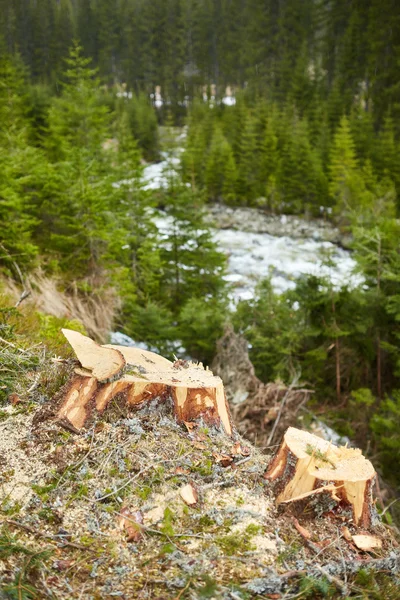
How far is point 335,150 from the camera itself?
2359cm

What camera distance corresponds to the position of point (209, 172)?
25688 millimetres

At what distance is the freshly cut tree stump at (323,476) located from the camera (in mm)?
2393

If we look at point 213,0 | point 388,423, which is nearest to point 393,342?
Answer: point 388,423

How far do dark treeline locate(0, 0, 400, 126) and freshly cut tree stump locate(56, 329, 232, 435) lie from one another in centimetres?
2648

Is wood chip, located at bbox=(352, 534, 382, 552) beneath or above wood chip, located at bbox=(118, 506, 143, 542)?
beneath

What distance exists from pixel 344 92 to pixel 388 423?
33.2m

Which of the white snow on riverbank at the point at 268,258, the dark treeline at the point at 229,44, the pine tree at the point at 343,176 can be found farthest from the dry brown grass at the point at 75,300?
the dark treeline at the point at 229,44

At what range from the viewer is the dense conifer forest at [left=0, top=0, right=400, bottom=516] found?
855cm

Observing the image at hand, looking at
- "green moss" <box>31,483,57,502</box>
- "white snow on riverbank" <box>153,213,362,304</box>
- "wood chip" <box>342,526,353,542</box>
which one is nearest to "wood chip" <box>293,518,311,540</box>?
"wood chip" <box>342,526,353,542</box>

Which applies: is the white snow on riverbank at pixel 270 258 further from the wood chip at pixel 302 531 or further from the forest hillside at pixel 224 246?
the wood chip at pixel 302 531

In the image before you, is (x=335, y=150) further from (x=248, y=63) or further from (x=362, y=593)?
(x=248, y=63)

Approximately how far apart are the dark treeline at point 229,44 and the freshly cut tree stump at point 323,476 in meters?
27.3

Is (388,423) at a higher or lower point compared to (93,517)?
lower

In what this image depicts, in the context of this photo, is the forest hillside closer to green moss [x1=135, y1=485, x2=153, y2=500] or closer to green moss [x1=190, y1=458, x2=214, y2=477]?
green moss [x1=135, y1=485, x2=153, y2=500]
